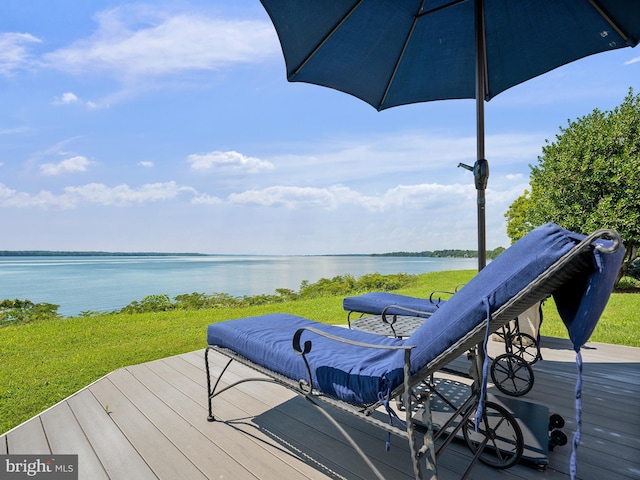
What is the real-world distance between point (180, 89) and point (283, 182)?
9.44 meters

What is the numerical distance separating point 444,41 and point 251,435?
3.48 m

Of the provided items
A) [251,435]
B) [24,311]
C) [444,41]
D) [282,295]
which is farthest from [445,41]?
[24,311]

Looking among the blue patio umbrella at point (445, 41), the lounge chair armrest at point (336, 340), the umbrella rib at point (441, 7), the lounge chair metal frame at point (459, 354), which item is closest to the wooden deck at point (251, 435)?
the lounge chair metal frame at point (459, 354)

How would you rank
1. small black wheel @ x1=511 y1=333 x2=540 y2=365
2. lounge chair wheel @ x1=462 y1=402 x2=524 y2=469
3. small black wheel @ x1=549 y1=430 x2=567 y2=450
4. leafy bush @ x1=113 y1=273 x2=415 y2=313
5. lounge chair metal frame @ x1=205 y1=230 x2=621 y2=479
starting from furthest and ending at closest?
leafy bush @ x1=113 y1=273 x2=415 y2=313
small black wheel @ x1=511 y1=333 x2=540 y2=365
small black wheel @ x1=549 y1=430 x2=567 y2=450
lounge chair wheel @ x1=462 y1=402 x2=524 y2=469
lounge chair metal frame @ x1=205 y1=230 x2=621 y2=479

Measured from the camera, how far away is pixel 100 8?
6121 millimetres

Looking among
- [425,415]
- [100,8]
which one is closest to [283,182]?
[100,8]

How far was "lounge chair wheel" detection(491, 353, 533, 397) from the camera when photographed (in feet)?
8.50

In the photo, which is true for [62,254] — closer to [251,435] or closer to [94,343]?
[94,343]

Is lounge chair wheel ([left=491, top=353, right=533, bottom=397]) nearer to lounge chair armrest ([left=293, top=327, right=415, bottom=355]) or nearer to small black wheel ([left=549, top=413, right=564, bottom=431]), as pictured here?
small black wheel ([left=549, top=413, right=564, bottom=431])

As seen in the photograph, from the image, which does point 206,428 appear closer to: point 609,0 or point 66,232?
point 609,0

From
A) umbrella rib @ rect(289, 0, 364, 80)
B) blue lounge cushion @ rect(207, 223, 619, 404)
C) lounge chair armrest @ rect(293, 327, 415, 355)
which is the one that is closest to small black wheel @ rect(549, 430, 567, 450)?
blue lounge cushion @ rect(207, 223, 619, 404)

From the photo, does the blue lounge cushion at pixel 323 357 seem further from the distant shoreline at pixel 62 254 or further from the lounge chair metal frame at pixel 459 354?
the distant shoreline at pixel 62 254

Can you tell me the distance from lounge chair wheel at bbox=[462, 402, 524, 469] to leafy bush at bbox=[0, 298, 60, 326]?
8508mm

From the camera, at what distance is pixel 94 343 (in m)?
4.95
